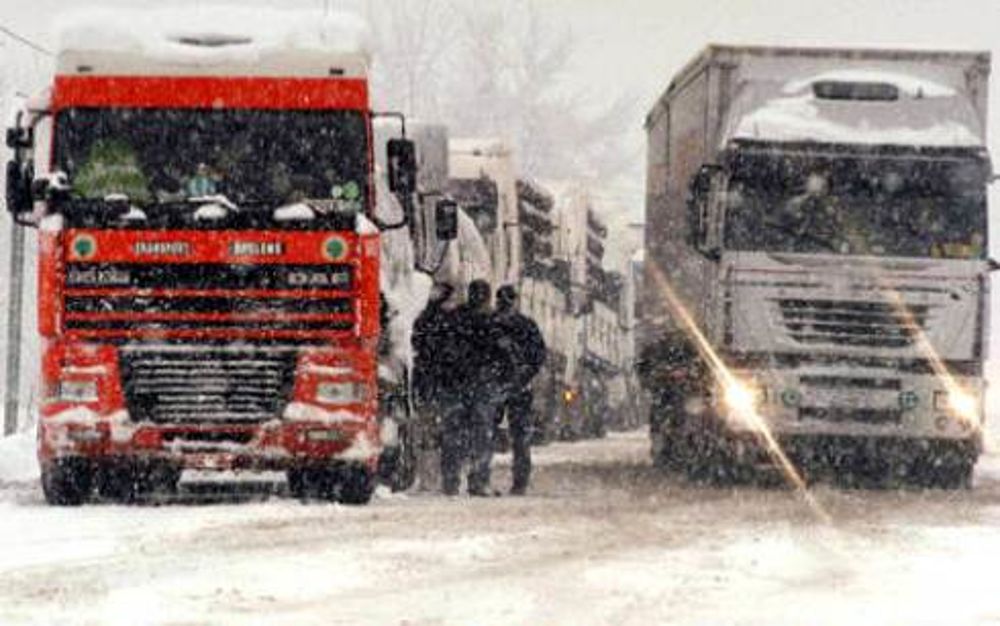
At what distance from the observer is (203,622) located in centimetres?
870

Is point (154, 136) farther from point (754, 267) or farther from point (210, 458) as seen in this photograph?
point (754, 267)

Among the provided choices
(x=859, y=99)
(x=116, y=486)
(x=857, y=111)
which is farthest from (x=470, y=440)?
(x=859, y=99)

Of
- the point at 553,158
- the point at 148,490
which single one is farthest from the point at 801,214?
the point at 553,158

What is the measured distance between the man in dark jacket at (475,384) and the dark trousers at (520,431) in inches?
7.3

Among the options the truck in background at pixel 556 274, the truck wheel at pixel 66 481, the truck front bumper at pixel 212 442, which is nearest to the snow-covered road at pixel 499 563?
the truck wheel at pixel 66 481

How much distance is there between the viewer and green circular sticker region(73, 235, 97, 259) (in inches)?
597

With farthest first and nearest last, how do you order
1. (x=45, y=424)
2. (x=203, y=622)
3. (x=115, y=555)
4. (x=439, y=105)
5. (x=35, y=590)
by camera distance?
(x=439, y=105) → (x=45, y=424) → (x=115, y=555) → (x=35, y=590) → (x=203, y=622)

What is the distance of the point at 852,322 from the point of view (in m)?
19.7

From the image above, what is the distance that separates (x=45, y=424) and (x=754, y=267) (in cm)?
707

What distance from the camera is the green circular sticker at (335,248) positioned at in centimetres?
1520

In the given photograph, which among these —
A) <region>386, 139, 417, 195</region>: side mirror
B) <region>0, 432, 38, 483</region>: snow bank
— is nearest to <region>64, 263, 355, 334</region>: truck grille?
<region>386, 139, 417, 195</region>: side mirror

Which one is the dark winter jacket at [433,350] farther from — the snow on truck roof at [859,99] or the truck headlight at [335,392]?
the snow on truck roof at [859,99]

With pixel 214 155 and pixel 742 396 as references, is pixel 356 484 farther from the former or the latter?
pixel 742 396

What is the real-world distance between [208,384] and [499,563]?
15.3 feet
